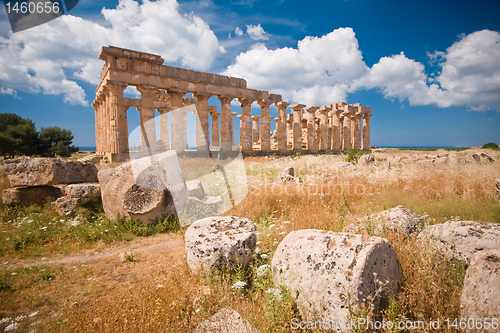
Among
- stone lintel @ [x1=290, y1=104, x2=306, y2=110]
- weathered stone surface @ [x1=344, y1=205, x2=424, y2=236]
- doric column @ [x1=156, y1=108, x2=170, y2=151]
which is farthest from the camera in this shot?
stone lintel @ [x1=290, y1=104, x2=306, y2=110]

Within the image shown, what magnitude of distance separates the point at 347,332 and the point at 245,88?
786 inches

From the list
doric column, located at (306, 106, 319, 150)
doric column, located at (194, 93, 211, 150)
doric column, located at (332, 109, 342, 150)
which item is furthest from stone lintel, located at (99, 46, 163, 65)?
doric column, located at (332, 109, 342, 150)

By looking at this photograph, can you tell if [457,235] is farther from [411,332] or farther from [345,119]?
[345,119]

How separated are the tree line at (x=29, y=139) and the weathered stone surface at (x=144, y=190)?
26.2 meters

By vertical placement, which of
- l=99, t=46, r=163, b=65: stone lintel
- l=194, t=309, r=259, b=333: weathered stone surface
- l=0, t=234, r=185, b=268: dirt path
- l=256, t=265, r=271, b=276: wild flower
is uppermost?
l=99, t=46, r=163, b=65: stone lintel

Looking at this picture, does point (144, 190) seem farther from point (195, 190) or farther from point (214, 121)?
point (214, 121)

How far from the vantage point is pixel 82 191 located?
6039 millimetres

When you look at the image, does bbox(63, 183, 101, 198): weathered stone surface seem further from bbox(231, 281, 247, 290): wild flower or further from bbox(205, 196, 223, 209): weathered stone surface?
bbox(231, 281, 247, 290): wild flower

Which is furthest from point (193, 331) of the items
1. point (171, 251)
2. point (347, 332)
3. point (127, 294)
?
point (171, 251)

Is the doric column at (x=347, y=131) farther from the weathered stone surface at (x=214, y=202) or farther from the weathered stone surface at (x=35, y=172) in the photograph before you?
the weathered stone surface at (x=35, y=172)

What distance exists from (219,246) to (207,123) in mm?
16193

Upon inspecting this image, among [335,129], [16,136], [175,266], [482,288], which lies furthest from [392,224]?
[16,136]

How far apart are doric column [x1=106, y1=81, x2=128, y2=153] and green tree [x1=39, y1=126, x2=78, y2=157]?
727 inches

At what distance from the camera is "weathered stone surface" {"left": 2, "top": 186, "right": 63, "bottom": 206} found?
6.21 metres
